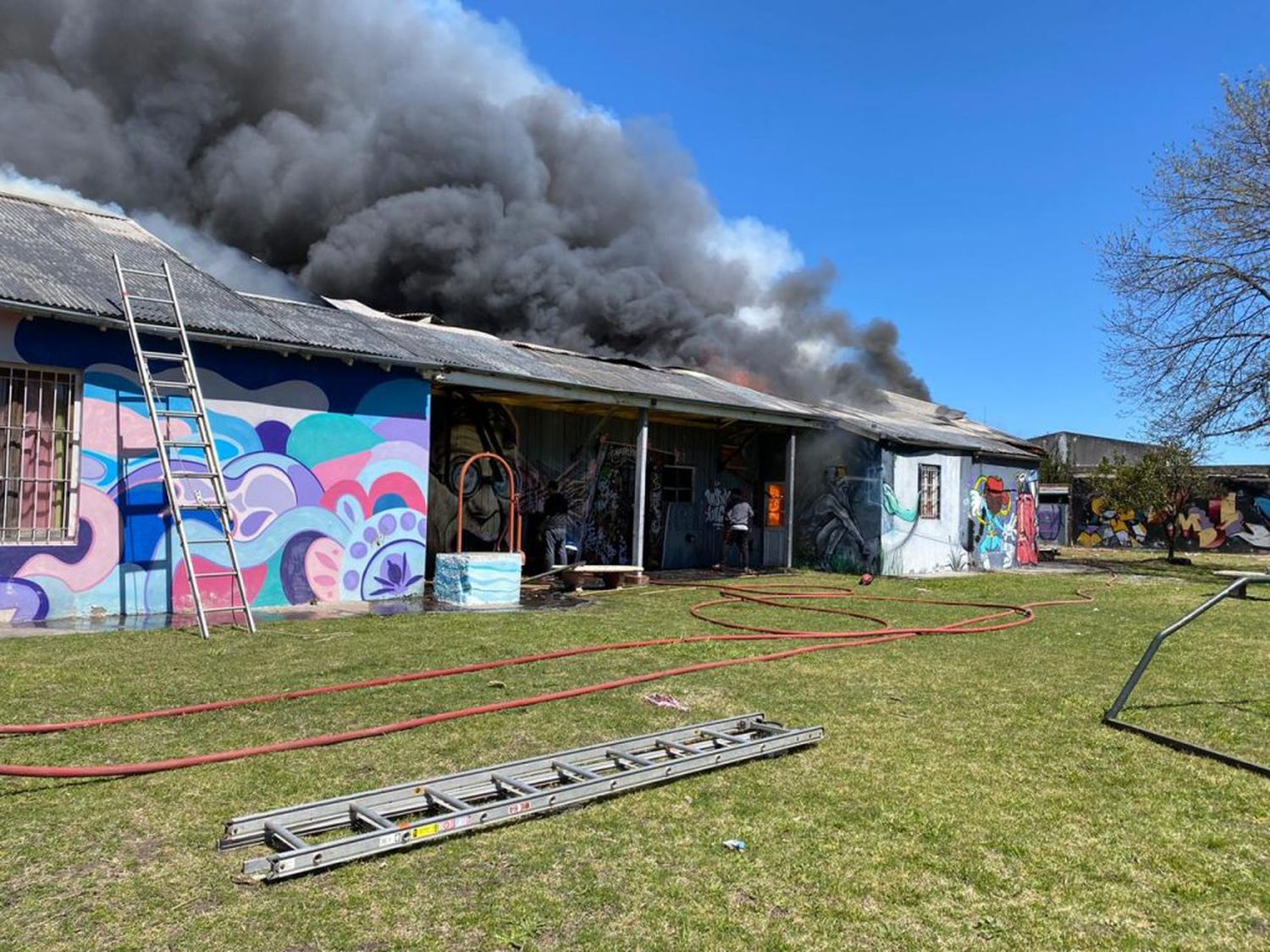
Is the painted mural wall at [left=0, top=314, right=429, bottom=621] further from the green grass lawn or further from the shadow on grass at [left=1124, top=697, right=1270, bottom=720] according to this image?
the shadow on grass at [left=1124, top=697, right=1270, bottom=720]

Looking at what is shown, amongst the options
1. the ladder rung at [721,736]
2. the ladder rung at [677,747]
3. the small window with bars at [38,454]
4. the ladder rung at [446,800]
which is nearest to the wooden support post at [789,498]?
the small window with bars at [38,454]

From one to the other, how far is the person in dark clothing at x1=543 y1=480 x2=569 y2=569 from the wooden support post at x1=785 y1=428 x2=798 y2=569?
4.75 metres

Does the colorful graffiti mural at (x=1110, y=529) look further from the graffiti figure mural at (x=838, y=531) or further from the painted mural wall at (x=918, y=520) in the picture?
the graffiti figure mural at (x=838, y=531)

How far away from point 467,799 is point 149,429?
7342 mm

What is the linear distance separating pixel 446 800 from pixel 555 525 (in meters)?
12.1

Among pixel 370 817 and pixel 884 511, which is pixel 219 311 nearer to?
pixel 370 817

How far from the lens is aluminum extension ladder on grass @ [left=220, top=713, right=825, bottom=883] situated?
335cm

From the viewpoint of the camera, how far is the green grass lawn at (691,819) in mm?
2949

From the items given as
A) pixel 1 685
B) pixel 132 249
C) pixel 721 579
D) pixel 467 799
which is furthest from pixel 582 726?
pixel 721 579

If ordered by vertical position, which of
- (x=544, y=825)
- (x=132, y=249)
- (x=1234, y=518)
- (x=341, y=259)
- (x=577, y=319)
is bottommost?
(x=544, y=825)

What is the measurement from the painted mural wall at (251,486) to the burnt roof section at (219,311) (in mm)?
319

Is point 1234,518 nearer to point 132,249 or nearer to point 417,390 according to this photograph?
point 417,390

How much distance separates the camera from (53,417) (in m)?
8.92

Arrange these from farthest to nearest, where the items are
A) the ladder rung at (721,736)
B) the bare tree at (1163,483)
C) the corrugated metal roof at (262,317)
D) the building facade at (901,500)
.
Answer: the bare tree at (1163,483), the building facade at (901,500), the corrugated metal roof at (262,317), the ladder rung at (721,736)
